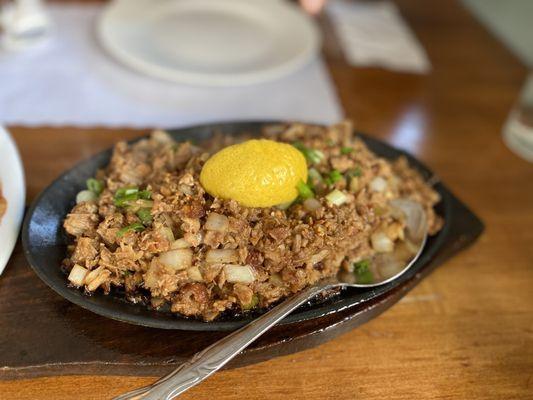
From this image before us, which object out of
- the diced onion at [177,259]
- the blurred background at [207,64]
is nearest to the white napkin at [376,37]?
the blurred background at [207,64]

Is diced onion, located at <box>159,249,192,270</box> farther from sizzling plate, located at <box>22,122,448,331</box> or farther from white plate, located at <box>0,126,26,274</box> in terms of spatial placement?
white plate, located at <box>0,126,26,274</box>

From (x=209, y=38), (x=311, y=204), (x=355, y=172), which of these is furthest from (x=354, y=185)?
(x=209, y=38)

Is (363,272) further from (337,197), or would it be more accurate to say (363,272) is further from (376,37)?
(376,37)

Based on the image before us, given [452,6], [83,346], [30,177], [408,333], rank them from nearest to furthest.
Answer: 1. [83,346]
2. [408,333]
3. [30,177]
4. [452,6]

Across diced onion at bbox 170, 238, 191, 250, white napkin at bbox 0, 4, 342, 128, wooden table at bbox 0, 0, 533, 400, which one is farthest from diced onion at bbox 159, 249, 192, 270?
white napkin at bbox 0, 4, 342, 128

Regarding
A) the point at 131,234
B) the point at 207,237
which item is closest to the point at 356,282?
the point at 207,237

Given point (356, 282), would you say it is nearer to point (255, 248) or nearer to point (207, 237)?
point (255, 248)

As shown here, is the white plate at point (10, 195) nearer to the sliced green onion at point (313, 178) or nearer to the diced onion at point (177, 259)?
the diced onion at point (177, 259)
